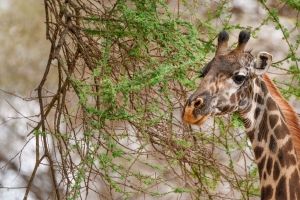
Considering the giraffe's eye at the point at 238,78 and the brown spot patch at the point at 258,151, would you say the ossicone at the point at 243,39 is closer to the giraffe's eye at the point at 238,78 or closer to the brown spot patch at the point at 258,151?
the giraffe's eye at the point at 238,78

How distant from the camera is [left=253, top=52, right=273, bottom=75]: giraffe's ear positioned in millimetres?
3676

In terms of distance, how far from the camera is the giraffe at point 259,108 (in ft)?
11.9

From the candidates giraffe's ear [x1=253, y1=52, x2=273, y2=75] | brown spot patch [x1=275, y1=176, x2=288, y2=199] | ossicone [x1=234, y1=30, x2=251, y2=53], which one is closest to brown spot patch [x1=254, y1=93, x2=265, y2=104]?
giraffe's ear [x1=253, y1=52, x2=273, y2=75]

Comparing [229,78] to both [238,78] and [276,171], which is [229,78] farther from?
[276,171]

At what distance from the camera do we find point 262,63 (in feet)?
12.1

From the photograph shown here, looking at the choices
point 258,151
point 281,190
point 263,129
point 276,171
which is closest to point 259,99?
point 263,129

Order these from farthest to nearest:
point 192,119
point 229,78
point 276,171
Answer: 1. point 276,171
2. point 229,78
3. point 192,119

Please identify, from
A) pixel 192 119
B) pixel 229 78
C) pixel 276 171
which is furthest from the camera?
pixel 276 171

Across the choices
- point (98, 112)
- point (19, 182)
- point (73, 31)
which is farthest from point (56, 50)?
point (19, 182)

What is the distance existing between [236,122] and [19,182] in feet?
20.0

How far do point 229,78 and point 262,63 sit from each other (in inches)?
7.7

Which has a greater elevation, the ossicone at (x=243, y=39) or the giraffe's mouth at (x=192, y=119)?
the ossicone at (x=243, y=39)

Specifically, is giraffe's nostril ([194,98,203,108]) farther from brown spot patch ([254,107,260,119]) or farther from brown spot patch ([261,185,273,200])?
brown spot patch ([261,185,273,200])

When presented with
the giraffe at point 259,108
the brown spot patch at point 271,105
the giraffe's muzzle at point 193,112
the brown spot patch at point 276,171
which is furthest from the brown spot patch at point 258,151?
the giraffe's muzzle at point 193,112
